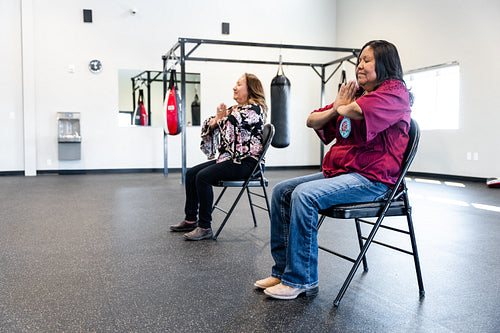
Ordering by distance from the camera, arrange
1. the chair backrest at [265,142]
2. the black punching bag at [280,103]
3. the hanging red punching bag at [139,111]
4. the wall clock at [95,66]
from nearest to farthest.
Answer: the chair backrest at [265,142] < the black punching bag at [280,103] < the wall clock at [95,66] < the hanging red punching bag at [139,111]

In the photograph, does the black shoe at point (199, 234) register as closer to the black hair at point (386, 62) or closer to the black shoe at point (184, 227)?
the black shoe at point (184, 227)

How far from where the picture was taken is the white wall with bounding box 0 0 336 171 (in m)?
8.40

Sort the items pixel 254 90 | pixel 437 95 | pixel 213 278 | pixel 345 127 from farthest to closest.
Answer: pixel 437 95 < pixel 254 90 < pixel 213 278 < pixel 345 127

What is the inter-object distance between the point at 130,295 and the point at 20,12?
8.06 metres

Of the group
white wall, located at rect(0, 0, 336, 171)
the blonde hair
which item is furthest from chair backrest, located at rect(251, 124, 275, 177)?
white wall, located at rect(0, 0, 336, 171)

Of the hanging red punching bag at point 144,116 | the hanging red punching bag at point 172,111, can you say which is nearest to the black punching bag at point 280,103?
the hanging red punching bag at point 172,111

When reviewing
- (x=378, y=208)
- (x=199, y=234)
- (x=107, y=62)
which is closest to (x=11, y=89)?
(x=107, y=62)

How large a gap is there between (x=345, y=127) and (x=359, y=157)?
152 mm

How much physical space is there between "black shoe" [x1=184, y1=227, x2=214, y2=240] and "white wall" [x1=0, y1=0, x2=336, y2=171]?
6196mm

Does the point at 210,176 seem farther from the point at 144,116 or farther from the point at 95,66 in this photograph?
the point at 95,66

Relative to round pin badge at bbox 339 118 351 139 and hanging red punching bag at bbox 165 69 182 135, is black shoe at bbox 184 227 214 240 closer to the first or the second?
round pin badge at bbox 339 118 351 139

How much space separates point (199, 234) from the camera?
3.15m

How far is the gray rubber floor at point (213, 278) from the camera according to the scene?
1.78 meters

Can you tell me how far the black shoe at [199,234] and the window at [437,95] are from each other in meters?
5.40
